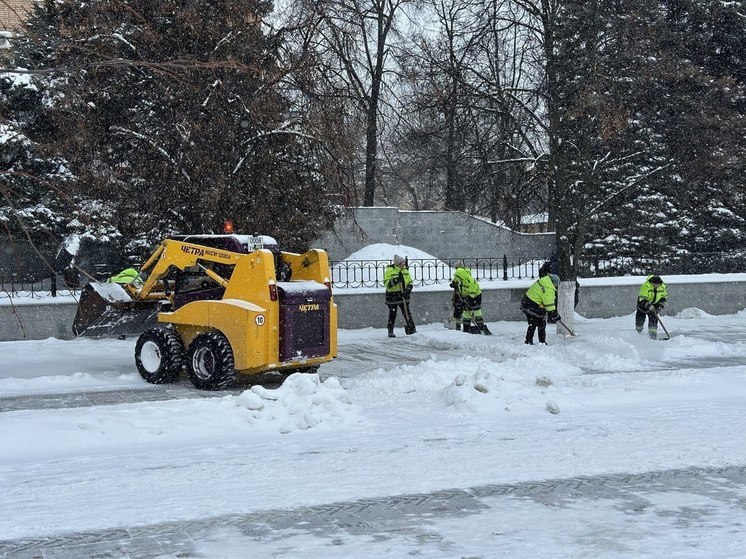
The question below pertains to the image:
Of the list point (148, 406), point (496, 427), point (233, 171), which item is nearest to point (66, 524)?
point (148, 406)

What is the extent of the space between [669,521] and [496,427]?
10.7 ft

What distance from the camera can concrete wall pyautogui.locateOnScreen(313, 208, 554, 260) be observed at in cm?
2894

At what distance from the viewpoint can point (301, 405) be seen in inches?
366

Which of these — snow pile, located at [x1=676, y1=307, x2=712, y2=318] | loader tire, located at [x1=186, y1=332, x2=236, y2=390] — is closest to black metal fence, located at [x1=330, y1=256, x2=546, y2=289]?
snow pile, located at [x1=676, y1=307, x2=712, y2=318]

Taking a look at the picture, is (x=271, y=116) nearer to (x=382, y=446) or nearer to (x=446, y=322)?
(x=446, y=322)

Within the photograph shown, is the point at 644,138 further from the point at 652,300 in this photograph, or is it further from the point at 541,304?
the point at 541,304

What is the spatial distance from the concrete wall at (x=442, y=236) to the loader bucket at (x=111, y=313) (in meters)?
15.4

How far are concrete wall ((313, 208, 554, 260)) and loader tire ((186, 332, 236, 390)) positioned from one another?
55.1 ft

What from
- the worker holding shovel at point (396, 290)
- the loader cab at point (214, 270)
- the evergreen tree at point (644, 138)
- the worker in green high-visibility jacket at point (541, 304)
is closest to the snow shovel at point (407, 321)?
the worker holding shovel at point (396, 290)

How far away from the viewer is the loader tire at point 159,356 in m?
12.1

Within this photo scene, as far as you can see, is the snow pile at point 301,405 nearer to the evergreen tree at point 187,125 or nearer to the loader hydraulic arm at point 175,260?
the loader hydraulic arm at point 175,260

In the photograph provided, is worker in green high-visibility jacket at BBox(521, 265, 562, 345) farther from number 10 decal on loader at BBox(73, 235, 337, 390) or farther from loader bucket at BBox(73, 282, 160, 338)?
loader bucket at BBox(73, 282, 160, 338)

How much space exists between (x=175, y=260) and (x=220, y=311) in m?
1.46

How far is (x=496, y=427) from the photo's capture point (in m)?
9.10
